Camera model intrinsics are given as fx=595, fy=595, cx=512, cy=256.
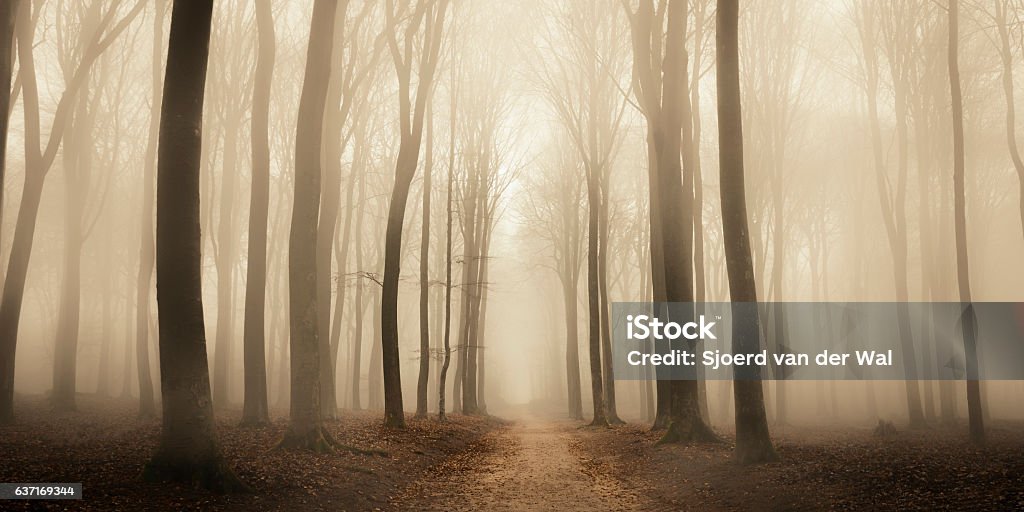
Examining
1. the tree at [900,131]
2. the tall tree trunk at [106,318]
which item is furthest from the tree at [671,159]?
the tall tree trunk at [106,318]

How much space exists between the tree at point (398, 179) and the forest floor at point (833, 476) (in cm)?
483

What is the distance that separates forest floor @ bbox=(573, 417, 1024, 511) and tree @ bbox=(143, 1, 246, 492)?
5850 millimetres

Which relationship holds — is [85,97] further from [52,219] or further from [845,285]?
[845,285]

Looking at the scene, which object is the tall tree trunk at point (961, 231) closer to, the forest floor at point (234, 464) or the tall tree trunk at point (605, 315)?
the tall tree trunk at point (605, 315)

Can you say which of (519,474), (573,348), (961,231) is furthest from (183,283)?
(573,348)

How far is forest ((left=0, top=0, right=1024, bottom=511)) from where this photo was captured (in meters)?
7.51

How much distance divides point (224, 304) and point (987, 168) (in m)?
31.0

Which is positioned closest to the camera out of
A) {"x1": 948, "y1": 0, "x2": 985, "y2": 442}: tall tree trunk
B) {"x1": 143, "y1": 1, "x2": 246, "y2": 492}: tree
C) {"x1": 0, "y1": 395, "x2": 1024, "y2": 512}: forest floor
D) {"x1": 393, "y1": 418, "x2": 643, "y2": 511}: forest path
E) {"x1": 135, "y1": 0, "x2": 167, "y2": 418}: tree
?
{"x1": 0, "y1": 395, "x2": 1024, "y2": 512}: forest floor

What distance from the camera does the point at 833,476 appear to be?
8008 millimetres

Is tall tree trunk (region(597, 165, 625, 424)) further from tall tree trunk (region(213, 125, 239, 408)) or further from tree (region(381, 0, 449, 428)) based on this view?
tall tree trunk (region(213, 125, 239, 408))

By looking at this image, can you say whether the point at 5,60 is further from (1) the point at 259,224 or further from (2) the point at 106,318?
(2) the point at 106,318

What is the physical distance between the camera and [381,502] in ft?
25.8

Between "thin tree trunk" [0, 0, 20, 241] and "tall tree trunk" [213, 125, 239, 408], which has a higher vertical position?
"thin tree trunk" [0, 0, 20, 241]

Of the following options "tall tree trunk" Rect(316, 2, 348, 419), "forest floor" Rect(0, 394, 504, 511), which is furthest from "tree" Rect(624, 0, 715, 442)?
"tall tree trunk" Rect(316, 2, 348, 419)
